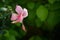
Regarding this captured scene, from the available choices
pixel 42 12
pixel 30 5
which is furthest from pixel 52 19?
pixel 30 5

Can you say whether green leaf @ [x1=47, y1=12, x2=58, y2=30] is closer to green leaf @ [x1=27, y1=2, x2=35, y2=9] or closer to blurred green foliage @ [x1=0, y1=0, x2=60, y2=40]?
blurred green foliage @ [x1=0, y1=0, x2=60, y2=40]

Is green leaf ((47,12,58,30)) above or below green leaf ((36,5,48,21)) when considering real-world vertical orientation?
below

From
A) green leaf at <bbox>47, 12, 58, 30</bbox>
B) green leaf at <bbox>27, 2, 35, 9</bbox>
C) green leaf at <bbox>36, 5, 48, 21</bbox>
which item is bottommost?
green leaf at <bbox>47, 12, 58, 30</bbox>

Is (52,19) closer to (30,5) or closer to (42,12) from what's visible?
(42,12)

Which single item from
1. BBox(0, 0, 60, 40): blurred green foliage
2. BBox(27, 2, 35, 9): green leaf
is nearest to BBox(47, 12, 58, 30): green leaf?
BBox(0, 0, 60, 40): blurred green foliage

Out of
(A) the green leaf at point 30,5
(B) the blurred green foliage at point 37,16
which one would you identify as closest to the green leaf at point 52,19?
(B) the blurred green foliage at point 37,16

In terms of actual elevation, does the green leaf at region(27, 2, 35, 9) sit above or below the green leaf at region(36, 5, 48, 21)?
above

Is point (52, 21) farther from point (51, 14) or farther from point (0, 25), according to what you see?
point (0, 25)

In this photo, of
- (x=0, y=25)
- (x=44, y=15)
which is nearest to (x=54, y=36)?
(x=44, y=15)
